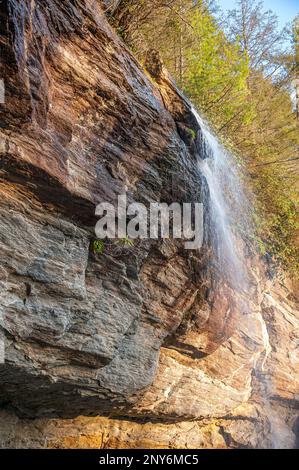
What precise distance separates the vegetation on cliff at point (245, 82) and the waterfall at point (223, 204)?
27.9 inches

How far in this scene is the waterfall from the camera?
283 inches

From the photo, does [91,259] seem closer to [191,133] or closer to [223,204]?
[191,133]

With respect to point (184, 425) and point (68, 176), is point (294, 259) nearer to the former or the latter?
point (184, 425)

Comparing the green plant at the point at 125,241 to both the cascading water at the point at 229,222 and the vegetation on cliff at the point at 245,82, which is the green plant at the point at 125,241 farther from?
the vegetation on cliff at the point at 245,82

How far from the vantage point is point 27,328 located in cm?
426

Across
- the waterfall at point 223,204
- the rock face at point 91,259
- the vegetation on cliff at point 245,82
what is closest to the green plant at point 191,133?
the rock face at point 91,259

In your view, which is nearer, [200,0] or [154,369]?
[154,369]

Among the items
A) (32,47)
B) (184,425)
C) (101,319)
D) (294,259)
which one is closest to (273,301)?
(294,259)

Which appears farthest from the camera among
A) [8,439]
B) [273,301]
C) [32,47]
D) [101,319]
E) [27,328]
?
[273,301]

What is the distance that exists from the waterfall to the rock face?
0.53 metres

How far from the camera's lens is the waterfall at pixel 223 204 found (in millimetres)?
7193

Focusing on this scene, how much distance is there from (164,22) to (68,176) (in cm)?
566

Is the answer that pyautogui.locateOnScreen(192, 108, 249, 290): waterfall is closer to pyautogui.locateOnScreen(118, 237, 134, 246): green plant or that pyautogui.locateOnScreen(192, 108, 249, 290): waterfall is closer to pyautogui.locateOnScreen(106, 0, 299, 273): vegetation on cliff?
pyautogui.locateOnScreen(106, 0, 299, 273): vegetation on cliff

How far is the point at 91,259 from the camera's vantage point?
16.7 feet
